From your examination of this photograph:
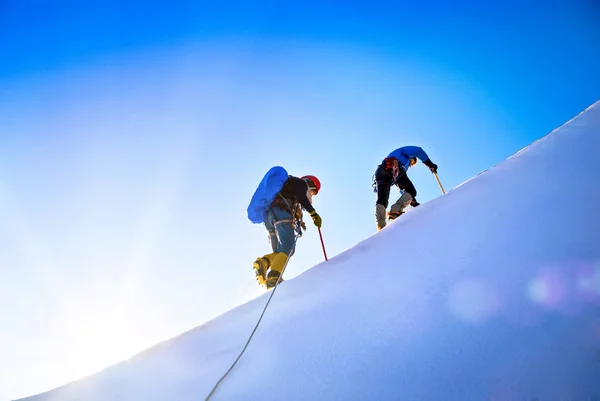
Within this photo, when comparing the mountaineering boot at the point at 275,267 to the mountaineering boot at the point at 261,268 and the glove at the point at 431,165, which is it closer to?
the mountaineering boot at the point at 261,268

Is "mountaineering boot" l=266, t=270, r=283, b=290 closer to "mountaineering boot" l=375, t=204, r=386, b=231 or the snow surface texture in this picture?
the snow surface texture

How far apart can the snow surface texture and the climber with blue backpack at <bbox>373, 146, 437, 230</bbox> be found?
3464 mm

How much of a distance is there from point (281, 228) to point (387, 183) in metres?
2.75

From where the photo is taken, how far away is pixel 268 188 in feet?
13.2

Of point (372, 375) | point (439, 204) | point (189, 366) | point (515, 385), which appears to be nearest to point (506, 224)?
point (439, 204)

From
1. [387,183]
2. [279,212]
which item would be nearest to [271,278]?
[279,212]

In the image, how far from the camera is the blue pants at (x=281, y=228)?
13.3 feet

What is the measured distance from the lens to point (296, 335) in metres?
1.71

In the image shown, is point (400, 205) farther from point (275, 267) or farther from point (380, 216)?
point (275, 267)

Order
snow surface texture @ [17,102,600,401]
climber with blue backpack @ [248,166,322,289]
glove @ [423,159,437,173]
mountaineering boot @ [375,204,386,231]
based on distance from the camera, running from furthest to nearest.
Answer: glove @ [423,159,437,173], mountaineering boot @ [375,204,386,231], climber with blue backpack @ [248,166,322,289], snow surface texture @ [17,102,600,401]

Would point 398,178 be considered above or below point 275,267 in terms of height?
above

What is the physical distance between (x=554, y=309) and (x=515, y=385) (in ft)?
1.39

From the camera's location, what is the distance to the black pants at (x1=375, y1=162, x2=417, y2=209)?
5.95 m

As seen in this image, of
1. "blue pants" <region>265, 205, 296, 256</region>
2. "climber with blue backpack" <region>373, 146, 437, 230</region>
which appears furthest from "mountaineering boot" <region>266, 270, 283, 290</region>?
"climber with blue backpack" <region>373, 146, 437, 230</region>
